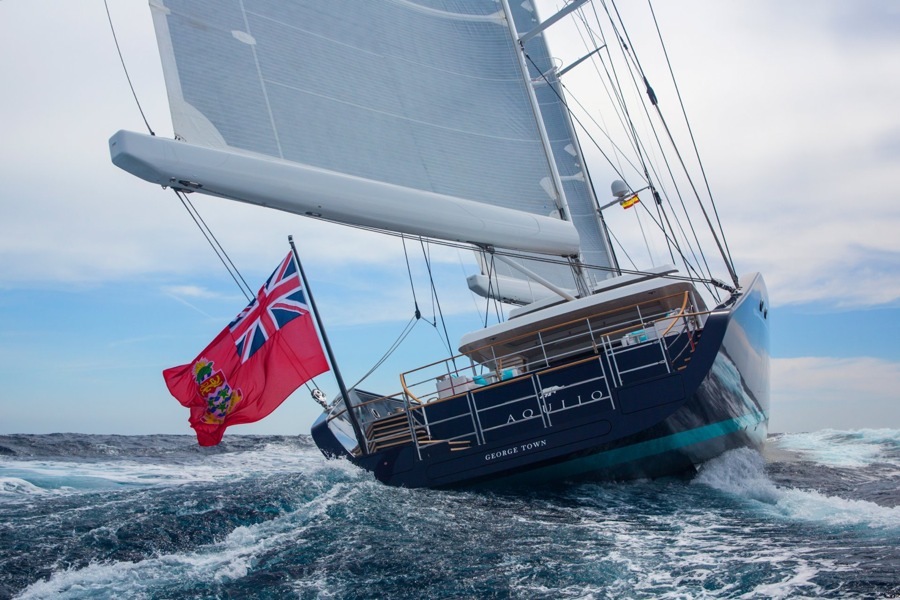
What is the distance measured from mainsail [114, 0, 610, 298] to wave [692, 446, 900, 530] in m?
3.43

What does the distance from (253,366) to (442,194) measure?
3059 millimetres

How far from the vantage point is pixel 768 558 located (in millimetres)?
5246

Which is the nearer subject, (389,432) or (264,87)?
(264,87)

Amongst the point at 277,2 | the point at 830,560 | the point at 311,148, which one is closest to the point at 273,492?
the point at 311,148

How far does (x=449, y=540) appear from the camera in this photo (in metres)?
5.89

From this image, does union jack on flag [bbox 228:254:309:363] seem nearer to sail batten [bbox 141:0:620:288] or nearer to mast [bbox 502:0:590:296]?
sail batten [bbox 141:0:620:288]

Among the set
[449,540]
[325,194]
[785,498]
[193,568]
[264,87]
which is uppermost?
[264,87]

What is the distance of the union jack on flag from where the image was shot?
837 centimetres

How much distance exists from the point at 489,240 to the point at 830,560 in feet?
17.0

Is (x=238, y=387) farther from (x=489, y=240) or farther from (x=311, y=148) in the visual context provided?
(x=489, y=240)

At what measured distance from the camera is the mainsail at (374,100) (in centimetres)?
780

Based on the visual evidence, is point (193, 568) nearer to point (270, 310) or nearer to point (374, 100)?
point (270, 310)

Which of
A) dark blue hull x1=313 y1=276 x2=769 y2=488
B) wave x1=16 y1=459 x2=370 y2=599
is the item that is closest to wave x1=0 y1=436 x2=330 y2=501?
dark blue hull x1=313 y1=276 x2=769 y2=488

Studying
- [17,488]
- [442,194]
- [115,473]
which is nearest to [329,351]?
[442,194]
